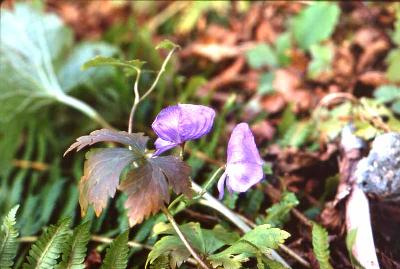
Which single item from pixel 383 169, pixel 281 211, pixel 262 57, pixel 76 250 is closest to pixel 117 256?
pixel 76 250

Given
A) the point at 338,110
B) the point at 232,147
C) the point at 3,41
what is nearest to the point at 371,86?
the point at 338,110

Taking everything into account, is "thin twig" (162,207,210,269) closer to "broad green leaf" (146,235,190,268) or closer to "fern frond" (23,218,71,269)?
"broad green leaf" (146,235,190,268)

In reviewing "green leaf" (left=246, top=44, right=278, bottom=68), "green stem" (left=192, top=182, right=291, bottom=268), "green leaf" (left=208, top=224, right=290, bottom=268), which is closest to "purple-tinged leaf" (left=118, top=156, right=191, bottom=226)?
"green leaf" (left=208, top=224, right=290, bottom=268)

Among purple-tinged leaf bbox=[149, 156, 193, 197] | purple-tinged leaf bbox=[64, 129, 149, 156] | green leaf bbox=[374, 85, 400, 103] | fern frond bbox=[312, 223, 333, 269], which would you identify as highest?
purple-tinged leaf bbox=[64, 129, 149, 156]

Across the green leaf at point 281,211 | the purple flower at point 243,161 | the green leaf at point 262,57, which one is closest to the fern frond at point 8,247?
the purple flower at point 243,161

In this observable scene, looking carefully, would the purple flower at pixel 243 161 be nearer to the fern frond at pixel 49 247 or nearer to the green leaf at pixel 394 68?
the fern frond at pixel 49 247

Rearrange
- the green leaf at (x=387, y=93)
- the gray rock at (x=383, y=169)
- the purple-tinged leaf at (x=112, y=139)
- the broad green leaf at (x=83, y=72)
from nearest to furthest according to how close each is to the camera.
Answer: the purple-tinged leaf at (x=112, y=139), the gray rock at (x=383, y=169), the green leaf at (x=387, y=93), the broad green leaf at (x=83, y=72)

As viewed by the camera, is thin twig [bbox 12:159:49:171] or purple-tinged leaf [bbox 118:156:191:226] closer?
purple-tinged leaf [bbox 118:156:191:226]

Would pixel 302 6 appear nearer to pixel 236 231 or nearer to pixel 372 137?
pixel 372 137
